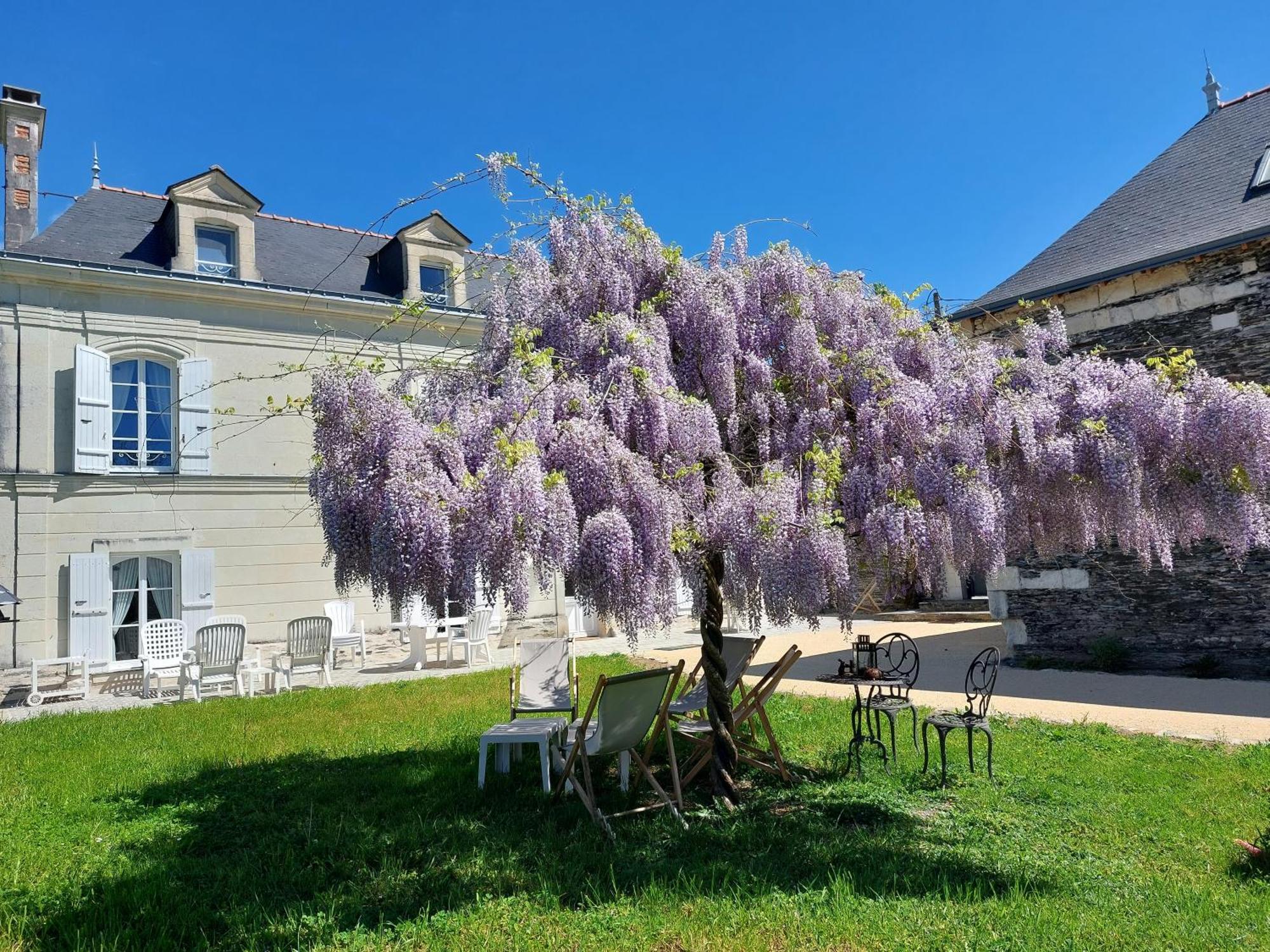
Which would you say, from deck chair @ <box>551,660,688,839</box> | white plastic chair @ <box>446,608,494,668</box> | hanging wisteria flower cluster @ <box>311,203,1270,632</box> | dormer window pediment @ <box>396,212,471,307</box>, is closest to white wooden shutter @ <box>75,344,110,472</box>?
dormer window pediment @ <box>396,212,471,307</box>

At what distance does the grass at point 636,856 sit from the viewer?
307cm

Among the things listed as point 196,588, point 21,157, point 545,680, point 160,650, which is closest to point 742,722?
point 545,680

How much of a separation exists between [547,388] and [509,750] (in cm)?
284

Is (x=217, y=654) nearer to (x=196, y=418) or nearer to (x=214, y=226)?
(x=196, y=418)

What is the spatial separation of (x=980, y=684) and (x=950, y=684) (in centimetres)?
33

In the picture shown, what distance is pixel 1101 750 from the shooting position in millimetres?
5629

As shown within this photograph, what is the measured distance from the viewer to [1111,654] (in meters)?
8.91

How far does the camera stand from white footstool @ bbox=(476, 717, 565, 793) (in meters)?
4.93

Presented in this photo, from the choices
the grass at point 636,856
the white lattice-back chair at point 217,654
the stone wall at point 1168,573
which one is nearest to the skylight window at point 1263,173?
the stone wall at point 1168,573

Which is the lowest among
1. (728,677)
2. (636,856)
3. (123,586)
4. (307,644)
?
(636,856)

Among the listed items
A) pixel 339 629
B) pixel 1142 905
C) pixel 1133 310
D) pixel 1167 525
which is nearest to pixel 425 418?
pixel 1142 905

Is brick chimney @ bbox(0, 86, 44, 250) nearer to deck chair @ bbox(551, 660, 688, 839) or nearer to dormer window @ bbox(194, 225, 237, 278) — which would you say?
dormer window @ bbox(194, 225, 237, 278)

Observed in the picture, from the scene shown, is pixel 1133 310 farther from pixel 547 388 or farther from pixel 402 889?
pixel 402 889

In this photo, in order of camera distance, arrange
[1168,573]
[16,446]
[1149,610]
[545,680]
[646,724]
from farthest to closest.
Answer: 1. [16,446]
2. [1149,610]
3. [1168,573]
4. [545,680]
5. [646,724]
